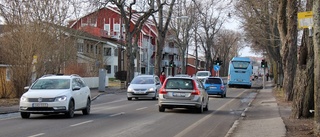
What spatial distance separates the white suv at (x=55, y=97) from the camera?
17.6 meters

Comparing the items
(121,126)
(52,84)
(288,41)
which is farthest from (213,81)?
(121,126)

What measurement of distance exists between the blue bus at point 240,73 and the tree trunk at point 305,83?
42.1 metres

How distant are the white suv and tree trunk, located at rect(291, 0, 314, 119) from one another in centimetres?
763

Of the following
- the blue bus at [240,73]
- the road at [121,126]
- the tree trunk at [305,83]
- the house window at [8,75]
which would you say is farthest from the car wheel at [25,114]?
the blue bus at [240,73]

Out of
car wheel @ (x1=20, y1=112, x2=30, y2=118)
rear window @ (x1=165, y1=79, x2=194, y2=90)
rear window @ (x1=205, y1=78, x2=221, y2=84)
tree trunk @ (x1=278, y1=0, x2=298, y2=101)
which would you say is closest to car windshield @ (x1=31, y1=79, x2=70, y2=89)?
car wheel @ (x1=20, y1=112, x2=30, y2=118)

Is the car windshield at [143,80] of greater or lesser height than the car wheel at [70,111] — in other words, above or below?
above

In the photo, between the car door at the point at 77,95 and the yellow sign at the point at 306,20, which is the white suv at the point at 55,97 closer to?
the car door at the point at 77,95

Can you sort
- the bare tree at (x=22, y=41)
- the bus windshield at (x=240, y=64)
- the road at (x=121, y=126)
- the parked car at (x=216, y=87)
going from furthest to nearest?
the bus windshield at (x=240, y=64) → the parked car at (x=216, y=87) → the bare tree at (x=22, y=41) → the road at (x=121, y=126)

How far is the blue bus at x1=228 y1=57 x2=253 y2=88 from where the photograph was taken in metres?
59.5

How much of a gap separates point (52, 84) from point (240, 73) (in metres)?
42.5

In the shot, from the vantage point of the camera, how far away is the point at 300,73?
685 inches

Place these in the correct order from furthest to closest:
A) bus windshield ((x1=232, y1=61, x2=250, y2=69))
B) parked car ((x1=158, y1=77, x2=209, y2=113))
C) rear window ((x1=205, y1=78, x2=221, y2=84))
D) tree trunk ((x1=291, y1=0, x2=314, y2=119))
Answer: bus windshield ((x1=232, y1=61, x2=250, y2=69)), rear window ((x1=205, y1=78, x2=221, y2=84)), parked car ((x1=158, y1=77, x2=209, y2=113)), tree trunk ((x1=291, y1=0, x2=314, y2=119))

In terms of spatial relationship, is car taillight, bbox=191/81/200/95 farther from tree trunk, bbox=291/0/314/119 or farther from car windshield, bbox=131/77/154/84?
car windshield, bbox=131/77/154/84

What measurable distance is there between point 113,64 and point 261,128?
221ft
